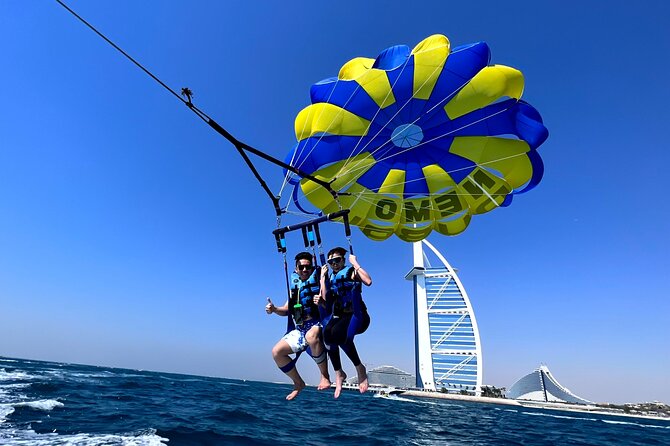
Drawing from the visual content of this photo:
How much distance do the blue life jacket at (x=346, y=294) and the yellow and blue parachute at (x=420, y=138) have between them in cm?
213

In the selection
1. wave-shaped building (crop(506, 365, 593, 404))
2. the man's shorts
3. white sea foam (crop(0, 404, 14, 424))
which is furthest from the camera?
wave-shaped building (crop(506, 365, 593, 404))

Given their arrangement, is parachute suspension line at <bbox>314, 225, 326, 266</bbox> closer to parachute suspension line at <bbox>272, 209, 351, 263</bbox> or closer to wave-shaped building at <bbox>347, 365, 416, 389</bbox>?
parachute suspension line at <bbox>272, 209, 351, 263</bbox>

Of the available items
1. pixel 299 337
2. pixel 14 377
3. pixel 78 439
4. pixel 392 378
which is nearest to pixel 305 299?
pixel 299 337

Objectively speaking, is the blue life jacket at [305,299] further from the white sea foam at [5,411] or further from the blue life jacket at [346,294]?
the white sea foam at [5,411]

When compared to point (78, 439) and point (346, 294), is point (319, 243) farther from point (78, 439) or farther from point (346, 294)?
point (78, 439)

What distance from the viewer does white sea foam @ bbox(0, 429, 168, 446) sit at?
859 cm

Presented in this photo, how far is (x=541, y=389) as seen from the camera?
81500mm

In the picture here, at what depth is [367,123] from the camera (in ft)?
29.2

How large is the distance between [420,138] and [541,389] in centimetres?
9196

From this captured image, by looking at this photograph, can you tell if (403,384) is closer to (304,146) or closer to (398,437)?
(398,437)

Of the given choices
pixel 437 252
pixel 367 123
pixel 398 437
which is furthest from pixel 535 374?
pixel 367 123

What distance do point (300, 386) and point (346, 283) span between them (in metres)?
2.05

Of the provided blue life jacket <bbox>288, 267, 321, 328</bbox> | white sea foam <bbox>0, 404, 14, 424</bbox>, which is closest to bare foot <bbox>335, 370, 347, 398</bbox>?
blue life jacket <bbox>288, 267, 321, 328</bbox>

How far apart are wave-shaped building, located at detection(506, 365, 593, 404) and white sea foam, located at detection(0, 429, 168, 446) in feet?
293
